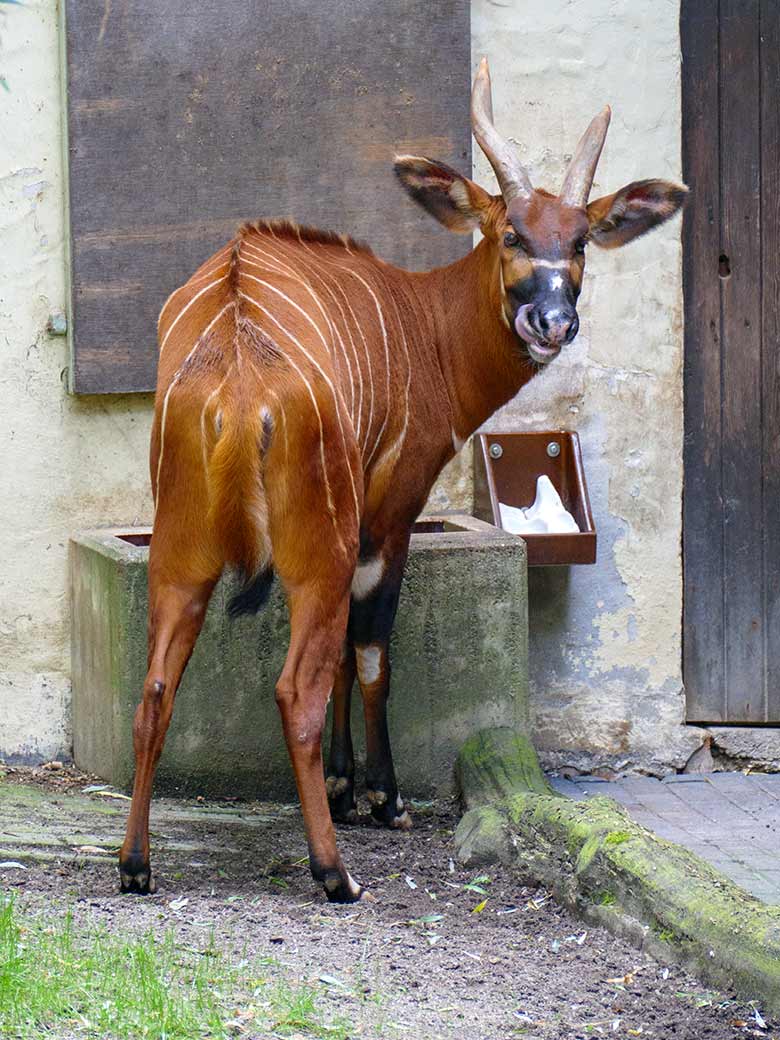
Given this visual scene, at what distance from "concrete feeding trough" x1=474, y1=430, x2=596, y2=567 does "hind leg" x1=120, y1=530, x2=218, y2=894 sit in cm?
213

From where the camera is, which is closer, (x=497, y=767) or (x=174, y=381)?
(x=174, y=381)

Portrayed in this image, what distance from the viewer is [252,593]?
4473 mm

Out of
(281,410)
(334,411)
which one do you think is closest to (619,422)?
(334,411)

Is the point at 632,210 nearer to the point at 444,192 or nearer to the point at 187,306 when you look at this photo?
the point at 444,192

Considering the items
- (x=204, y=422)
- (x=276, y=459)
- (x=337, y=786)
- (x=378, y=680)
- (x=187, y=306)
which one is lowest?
(x=337, y=786)

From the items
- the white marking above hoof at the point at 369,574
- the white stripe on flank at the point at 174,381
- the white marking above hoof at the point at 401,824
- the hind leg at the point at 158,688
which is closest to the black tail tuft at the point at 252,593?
the hind leg at the point at 158,688

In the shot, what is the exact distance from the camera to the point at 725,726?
664 cm

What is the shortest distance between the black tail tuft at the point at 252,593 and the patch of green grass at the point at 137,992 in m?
1.04

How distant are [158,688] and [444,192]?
80.0 inches

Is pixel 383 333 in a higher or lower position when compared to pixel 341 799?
higher

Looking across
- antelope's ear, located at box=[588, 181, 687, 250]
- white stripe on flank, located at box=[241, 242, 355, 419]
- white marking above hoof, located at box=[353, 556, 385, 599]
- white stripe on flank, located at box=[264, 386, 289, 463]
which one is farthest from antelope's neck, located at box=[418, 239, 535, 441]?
white stripe on flank, located at box=[264, 386, 289, 463]

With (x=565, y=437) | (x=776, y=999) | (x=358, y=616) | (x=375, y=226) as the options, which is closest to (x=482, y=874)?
(x=358, y=616)

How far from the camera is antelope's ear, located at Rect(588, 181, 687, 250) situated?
5242 millimetres

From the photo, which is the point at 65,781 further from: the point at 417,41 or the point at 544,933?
the point at 417,41
